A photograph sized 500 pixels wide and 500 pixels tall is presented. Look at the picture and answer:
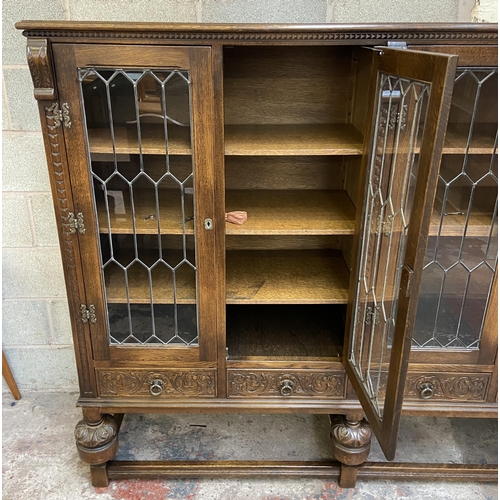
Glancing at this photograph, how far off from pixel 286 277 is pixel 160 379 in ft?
1.72

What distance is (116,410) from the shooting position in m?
1.53

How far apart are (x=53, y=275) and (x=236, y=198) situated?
0.86m

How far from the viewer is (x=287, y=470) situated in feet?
5.44

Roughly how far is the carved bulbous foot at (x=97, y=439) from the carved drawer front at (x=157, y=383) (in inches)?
5.2

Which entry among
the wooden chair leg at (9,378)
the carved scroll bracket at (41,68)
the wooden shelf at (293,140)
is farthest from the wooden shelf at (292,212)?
the wooden chair leg at (9,378)

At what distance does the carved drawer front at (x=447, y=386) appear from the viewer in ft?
4.85

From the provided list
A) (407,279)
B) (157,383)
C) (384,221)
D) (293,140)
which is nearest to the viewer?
(407,279)

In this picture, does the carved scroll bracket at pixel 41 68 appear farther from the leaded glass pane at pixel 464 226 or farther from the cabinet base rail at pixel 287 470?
the cabinet base rail at pixel 287 470

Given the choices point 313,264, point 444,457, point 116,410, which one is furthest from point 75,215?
point 444,457

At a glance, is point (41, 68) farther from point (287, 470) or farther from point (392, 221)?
point (287, 470)

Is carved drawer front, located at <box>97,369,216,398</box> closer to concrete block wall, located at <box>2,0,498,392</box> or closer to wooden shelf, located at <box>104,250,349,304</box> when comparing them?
wooden shelf, located at <box>104,250,349,304</box>

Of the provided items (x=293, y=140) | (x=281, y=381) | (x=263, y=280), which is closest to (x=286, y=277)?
(x=263, y=280)

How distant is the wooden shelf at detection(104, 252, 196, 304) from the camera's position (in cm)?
140

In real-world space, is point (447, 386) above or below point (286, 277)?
below
